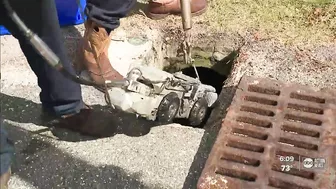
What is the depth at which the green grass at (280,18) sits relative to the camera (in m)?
2.66

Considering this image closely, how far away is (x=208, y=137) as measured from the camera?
216 centimetres

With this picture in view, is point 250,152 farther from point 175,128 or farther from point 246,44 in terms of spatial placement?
point 246,44

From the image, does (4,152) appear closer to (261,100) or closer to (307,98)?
(261,100)

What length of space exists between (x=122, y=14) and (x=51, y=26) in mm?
372

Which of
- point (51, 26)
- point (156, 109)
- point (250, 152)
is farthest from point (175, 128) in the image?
point (51, 26)

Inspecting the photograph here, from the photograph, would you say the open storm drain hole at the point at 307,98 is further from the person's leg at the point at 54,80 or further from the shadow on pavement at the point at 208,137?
the person's leg at the point at 54,80

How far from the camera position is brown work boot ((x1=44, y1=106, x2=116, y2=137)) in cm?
218

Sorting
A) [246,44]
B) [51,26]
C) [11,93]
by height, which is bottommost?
[11,93]

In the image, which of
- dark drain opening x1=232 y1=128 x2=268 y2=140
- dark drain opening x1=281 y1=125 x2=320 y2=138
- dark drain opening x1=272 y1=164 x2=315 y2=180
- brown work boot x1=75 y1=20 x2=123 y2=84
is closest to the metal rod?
brown work boot x1=75 y1=20 x2=123 y2=84

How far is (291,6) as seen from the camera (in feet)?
9.32

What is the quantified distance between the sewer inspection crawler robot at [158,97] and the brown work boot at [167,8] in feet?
2.00

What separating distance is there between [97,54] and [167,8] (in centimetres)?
60

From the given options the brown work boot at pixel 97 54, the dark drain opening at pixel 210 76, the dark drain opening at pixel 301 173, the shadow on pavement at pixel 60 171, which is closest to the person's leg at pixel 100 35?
the brown work boot at pixel 97 54

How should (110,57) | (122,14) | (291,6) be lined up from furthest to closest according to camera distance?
(291,6)
(110,57)
(122,14)
